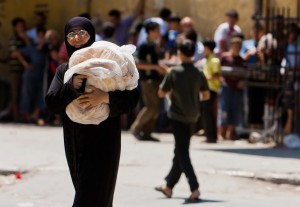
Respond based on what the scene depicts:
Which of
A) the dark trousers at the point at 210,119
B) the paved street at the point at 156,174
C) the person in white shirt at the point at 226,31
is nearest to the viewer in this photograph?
the paved street at the point at 156,174

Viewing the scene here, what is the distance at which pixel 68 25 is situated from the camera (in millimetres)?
7227

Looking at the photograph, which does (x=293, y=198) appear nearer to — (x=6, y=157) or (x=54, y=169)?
(x=54, y=169)

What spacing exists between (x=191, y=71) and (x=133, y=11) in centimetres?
805

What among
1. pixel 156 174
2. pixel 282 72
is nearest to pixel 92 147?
pixel 156 174

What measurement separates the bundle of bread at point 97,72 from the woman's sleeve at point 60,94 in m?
0.04

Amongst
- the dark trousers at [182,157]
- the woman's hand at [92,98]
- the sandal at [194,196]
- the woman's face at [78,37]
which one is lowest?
the sandal at [194,196]

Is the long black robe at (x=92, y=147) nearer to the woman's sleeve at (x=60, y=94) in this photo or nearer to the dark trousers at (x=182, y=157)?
the woman's sleeve at (x=60, y=94)

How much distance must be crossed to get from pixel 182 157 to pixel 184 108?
20.8 inches

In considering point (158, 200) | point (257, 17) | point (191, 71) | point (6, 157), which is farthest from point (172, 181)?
point (257, 17)

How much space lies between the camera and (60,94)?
23.3 feet

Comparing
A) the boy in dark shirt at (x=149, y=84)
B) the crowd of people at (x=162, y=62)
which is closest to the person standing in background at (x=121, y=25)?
the crowd of people at (x=162, y=62)

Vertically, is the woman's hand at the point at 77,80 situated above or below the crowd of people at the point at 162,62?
above

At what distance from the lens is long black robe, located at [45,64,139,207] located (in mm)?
7055

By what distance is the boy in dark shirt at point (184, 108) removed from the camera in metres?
10.6
